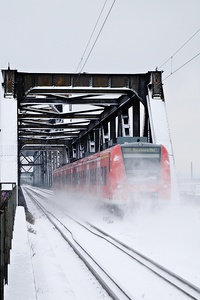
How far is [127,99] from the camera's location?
29.0 metres

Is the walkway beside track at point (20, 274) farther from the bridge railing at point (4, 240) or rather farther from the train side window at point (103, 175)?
the train side window at point (103, 175)

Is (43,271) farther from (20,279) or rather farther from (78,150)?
(78,150)

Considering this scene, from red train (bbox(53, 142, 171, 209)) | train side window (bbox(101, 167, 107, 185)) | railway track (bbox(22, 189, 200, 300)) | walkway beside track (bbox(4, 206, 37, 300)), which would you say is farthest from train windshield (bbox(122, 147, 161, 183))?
walkway beside track (bbox(4, 206, 37, 300))

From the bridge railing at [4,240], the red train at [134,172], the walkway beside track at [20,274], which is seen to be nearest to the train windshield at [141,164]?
the red train at [134,172]

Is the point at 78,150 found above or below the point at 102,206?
above

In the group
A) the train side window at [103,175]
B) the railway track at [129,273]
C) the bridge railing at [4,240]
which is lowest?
the railway track at [129,273]

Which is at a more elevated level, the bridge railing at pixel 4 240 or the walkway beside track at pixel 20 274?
the bridge railing at pixel 4 240

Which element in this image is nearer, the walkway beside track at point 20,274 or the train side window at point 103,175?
the walkway beside track at point 20,274

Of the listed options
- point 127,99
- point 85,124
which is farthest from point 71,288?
point 85,124

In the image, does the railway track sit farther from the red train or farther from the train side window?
the train side window

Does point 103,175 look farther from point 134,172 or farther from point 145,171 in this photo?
point 145,171

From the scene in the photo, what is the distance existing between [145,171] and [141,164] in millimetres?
334

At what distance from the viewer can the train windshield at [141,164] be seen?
1898 cm

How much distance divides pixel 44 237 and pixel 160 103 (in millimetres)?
11800
